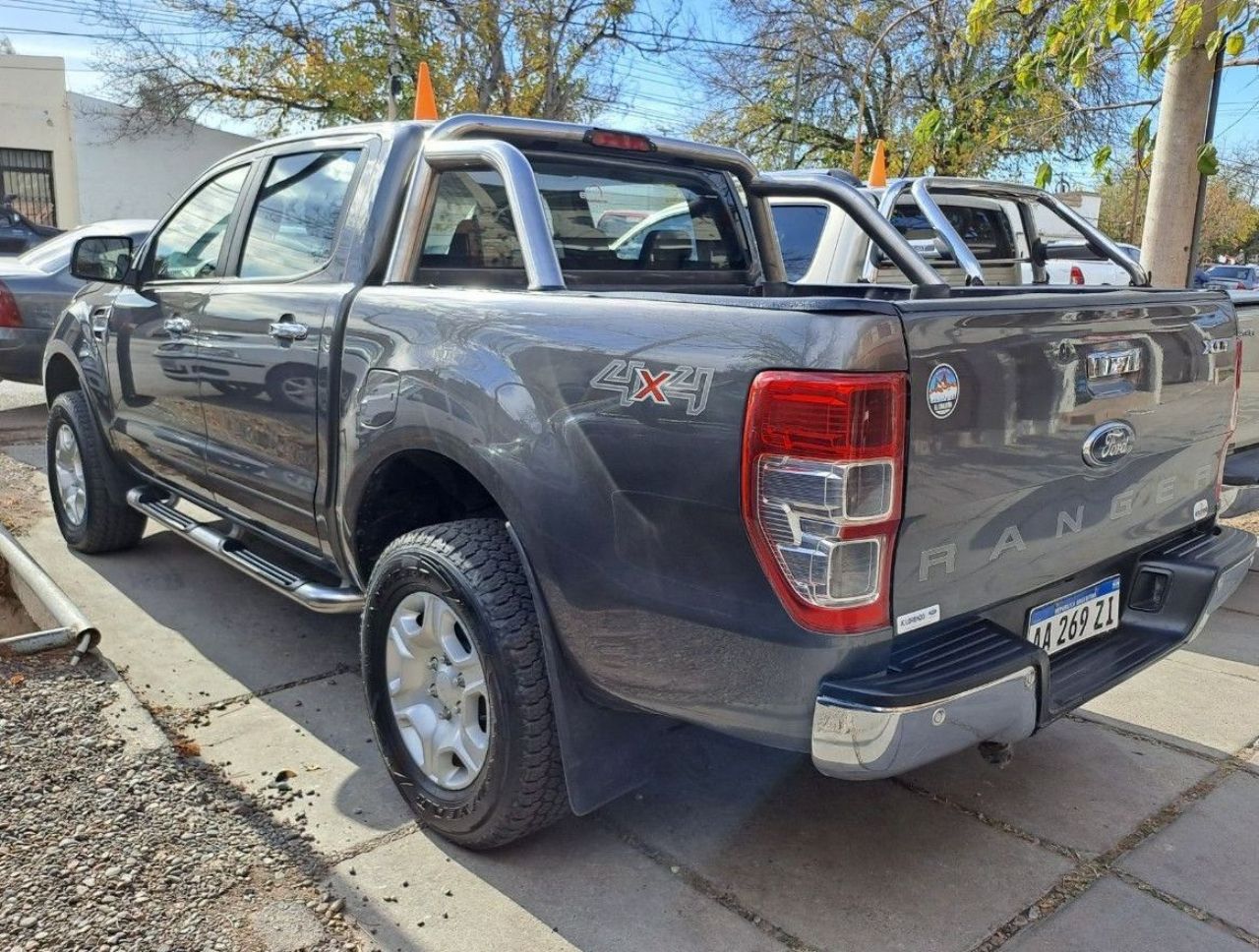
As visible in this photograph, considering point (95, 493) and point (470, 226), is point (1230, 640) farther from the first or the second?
point (95, 493)

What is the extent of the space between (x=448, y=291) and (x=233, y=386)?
127 cm

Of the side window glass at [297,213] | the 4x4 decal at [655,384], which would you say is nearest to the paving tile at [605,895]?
the 4x4 decal at [655,384]

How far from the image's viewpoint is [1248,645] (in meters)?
4.52

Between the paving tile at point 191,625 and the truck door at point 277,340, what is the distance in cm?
59

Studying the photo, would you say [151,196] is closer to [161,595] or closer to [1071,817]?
[161,595]

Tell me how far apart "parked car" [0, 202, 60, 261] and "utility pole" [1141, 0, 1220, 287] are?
1717cm

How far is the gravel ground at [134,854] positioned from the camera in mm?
2500

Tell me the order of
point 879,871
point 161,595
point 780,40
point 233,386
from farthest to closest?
point 780,40 → point 161,595 → point 233,386 → point 879,871

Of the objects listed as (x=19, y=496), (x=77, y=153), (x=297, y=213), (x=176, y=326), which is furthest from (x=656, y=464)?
(x=77, y=153)

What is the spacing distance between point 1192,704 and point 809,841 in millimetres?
1840

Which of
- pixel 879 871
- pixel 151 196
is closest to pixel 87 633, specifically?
pixel 879 871

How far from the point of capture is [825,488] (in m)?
2.04

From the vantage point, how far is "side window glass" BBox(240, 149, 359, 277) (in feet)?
11.7

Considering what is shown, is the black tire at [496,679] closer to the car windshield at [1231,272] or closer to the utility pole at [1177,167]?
the utility pole at [1177,167]
